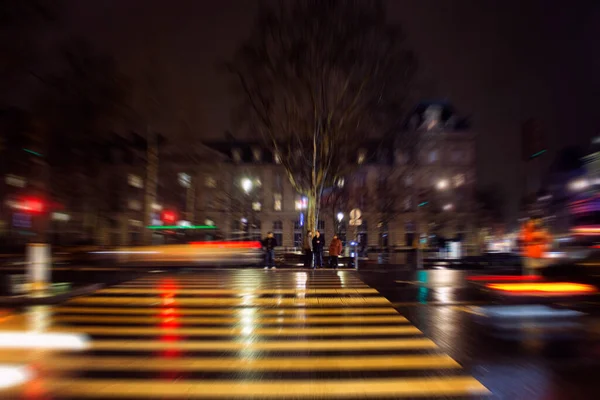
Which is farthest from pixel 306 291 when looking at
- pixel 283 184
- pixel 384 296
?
pixel 283 184

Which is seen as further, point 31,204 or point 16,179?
point 16,179

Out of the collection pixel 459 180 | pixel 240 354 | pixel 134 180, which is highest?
pixel 459 180

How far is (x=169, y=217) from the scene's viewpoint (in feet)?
106

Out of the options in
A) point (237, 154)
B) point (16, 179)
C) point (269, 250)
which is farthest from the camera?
point (237, 154)

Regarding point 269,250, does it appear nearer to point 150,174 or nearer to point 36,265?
point 36,265

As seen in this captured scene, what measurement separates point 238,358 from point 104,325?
348 cm

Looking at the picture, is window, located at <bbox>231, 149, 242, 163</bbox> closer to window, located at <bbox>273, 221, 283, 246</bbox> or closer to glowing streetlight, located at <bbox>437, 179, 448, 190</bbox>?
window, located at <bbox>273, 221, 283, 246</bbox>

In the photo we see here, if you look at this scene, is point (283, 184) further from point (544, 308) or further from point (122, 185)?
point (544, 308)

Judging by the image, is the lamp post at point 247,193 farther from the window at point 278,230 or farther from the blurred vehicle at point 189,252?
the window at point 278,230

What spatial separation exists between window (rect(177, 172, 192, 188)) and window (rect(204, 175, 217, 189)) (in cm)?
130

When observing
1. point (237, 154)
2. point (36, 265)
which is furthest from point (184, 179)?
point (36, 265)

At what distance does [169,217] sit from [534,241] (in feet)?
82.3

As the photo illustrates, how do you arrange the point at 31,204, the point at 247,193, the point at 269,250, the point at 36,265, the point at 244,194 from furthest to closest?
the point at 247,193
the point at 244,194
the point at 269,250
the point at 31,204
the point at 36,265

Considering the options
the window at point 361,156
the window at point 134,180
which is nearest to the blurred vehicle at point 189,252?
the window at point 361,156
